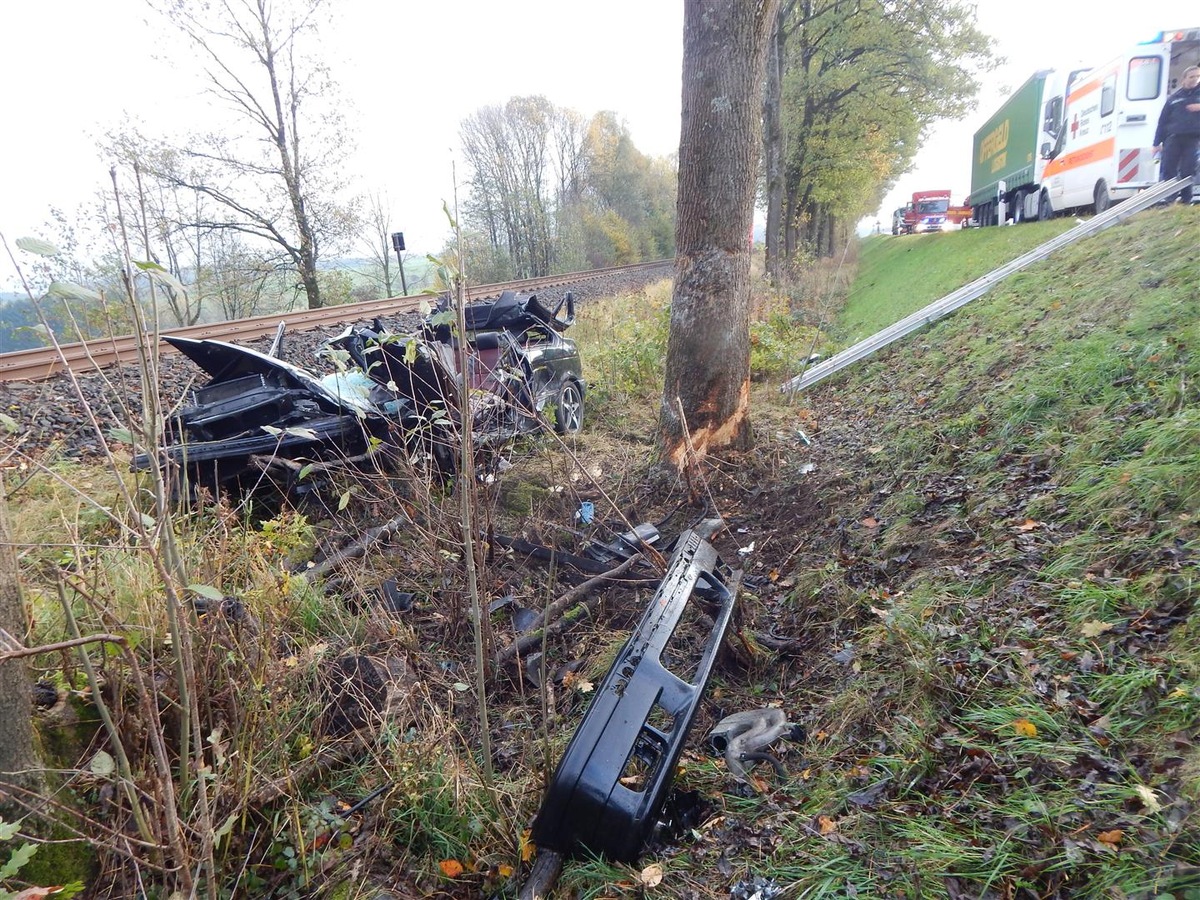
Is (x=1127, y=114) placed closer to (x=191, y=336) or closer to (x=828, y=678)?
(x=828, y=678)

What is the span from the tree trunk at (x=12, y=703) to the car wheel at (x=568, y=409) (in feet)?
17.6

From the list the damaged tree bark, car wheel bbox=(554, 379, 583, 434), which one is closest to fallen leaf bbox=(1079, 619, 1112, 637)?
the damaged tree bark

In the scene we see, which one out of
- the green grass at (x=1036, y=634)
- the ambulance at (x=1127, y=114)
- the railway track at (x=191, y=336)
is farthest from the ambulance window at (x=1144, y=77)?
the railway track at (x=191, y=336)

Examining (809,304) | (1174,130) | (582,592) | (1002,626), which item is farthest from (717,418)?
(809,304)

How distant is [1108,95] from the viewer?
11328 mm

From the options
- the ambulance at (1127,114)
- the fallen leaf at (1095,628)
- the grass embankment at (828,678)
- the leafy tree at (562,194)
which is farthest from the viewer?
the leafy tree at (562,194)

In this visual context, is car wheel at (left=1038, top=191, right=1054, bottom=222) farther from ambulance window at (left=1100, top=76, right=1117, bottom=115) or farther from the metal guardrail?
the metal guardrail

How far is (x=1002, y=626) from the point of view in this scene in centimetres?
258

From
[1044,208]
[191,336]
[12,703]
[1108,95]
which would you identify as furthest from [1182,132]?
[191,336]

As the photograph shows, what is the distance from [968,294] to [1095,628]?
7.28 m

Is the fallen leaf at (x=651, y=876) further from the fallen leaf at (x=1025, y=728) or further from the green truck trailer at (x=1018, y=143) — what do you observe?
the green truck trailer at (x=1018, y=143)

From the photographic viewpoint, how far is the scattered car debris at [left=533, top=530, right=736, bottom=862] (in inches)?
83.4

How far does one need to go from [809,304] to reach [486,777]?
1533cm

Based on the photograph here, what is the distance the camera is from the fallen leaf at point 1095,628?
232cm
